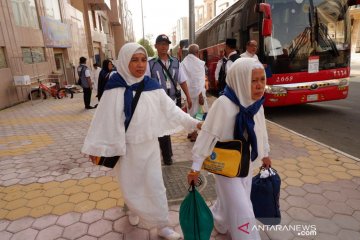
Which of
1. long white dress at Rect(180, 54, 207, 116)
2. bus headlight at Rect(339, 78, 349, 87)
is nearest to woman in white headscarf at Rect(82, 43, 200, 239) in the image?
long white dress at Rect(180, 54, 207, 116)

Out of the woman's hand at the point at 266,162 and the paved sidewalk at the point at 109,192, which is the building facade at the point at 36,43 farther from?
the woman's hand at the point at 266,162

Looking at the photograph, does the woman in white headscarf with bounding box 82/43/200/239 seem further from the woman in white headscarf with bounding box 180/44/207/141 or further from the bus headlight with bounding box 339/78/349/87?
the bus headlight with bounding box 339/78/349/87

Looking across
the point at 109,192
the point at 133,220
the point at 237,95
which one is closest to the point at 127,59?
the point at 237,95

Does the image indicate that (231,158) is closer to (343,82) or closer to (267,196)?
(267,196)

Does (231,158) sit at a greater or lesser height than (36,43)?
lesser

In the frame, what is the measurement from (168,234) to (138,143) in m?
0.96

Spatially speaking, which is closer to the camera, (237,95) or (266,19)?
(237,95)

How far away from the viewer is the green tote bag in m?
2.11

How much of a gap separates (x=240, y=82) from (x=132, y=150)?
114 cm

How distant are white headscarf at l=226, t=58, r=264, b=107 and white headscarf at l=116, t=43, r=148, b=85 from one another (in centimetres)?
88

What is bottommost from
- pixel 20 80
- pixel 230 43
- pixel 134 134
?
pixel 20 80

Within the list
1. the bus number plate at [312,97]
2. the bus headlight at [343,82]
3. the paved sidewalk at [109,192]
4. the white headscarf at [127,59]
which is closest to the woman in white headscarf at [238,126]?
the paved sidewalk at [109,192]

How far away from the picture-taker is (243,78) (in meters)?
2.01

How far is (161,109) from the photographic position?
104 inches
